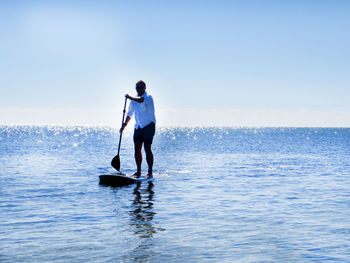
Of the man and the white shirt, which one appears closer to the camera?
the man

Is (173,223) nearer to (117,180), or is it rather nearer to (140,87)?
(117,180)

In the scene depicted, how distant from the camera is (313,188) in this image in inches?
551

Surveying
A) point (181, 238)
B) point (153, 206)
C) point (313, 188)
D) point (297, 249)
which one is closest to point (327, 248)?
point (297, 249)

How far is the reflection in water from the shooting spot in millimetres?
6168

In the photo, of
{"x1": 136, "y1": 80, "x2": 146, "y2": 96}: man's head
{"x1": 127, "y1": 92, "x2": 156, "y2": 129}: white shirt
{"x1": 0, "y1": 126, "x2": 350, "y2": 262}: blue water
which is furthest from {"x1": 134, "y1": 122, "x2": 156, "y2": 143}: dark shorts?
{"x1": 0, "y1": 126, "x2": 350, "y2": 262}: blue water

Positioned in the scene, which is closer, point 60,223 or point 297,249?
point 297,249

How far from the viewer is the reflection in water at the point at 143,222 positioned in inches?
243

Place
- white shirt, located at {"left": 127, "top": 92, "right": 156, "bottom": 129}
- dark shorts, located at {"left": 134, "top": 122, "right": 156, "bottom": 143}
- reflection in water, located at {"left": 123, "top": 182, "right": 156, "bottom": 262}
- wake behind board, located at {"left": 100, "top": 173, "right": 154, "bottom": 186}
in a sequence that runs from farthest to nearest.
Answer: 1. dark shorts, located at {"left": 134, "top": 122, "right": 156, "bottom": 143}
2. white shirt, located at {"left": 127, "top": 92, "right": 156, "bottom": 129}
3. wake behind board, located at {"left": 100, "top": 173, "right": 154, "bottom": 186}
4. reflection in water, located at {"left": 123, "top": 182, "right": 156, "bottom": 262}

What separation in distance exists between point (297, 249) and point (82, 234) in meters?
3.47

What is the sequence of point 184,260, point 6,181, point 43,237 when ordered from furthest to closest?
point 6,181, point 43,237, point 184,260

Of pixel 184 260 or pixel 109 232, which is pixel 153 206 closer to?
pixel 109 232

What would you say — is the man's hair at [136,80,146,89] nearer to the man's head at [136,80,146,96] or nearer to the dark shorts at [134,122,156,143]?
the man's head at [136,80,146,96]

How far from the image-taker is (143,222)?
27.2 ft

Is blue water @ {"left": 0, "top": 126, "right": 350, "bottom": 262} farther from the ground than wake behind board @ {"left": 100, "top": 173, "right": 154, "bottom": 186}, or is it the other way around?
wake behind board @ {"left": 100, "top": 173, "right": 154, "bottom": 186}
